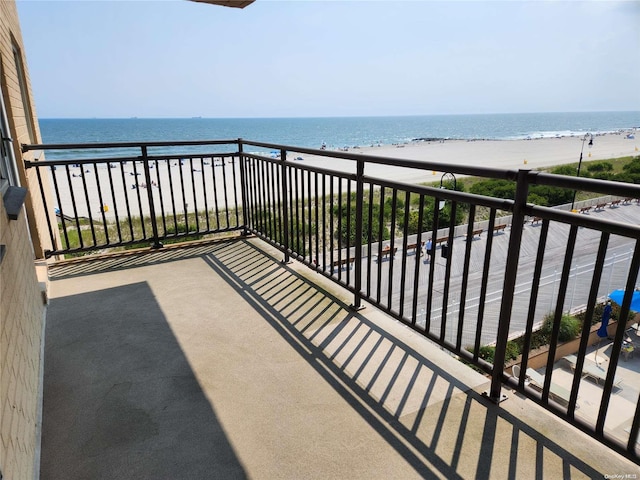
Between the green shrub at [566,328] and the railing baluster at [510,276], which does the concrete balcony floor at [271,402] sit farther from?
the green shrub at [566,328]

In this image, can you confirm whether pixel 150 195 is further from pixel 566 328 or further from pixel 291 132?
pixel 291 132

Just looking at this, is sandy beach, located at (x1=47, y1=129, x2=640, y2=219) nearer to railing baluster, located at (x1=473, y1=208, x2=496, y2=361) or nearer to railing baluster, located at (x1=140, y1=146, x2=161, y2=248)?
railing baluster, located at (x1=140, y1=146, x2=161, y2=248)

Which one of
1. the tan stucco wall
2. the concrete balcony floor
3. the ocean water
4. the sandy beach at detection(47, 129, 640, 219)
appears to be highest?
the tan stucco wall

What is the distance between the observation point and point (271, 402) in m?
1.97

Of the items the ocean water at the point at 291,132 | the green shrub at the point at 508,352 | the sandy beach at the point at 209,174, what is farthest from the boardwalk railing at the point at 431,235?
the ocean water at the point at 291,132

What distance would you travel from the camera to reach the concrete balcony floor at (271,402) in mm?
1593

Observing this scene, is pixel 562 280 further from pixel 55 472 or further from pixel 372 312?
pixel 55 472

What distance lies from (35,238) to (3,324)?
2.68 meters

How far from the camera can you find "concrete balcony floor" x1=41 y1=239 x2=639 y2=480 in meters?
1.59

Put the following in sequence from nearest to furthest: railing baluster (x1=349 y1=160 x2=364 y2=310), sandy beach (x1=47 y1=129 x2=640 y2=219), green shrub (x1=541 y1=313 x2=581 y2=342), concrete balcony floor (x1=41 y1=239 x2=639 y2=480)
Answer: concrete balcony floor (x1=41 y1=239 x2=639 y2=480)
railing baluster (x1=349 y1=160 x2=364 y2=310)
green shrub (x1=541 y1=313 x2=581 y2=342)
sandy beach (x1=47 y1=129 x2=640 y2=219)

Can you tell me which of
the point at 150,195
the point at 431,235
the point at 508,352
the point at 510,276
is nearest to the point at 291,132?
the point at 508,352

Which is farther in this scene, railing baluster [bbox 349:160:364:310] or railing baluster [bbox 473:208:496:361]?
railing baluster [bbox 349:160:364:310]

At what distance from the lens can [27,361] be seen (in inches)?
70.6

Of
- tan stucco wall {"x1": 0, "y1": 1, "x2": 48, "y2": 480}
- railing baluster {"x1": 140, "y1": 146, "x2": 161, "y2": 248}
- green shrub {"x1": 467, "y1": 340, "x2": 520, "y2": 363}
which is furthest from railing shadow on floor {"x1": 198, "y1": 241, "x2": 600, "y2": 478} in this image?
green shrub {"x1": 467, "y1": 340, "x2": 520, "y2": 363}
